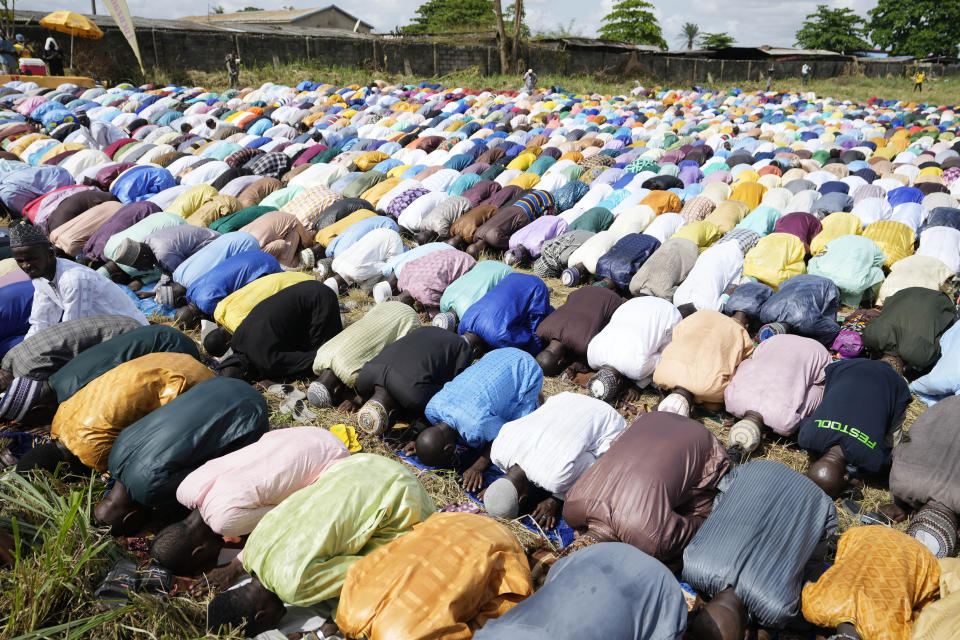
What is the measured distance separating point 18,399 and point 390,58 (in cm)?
2071

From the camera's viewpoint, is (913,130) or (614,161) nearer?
(614,161)

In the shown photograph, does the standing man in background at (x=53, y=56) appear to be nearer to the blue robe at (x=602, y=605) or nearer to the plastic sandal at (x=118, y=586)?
the plastic sandal at (x=118, y=586)

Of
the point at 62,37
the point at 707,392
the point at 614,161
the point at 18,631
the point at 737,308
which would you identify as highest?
the point at 62,37

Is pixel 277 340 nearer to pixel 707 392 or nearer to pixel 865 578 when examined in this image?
pixel 707 392

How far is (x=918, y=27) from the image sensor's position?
121 feet

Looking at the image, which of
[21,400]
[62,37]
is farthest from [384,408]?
[62,37]

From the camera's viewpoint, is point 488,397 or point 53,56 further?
point 53,56

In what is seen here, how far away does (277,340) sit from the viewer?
4.56 meters

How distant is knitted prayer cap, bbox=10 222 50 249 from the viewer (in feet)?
13.0

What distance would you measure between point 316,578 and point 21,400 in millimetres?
2675

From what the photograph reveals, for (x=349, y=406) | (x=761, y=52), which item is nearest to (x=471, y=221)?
(x=349, y=406)

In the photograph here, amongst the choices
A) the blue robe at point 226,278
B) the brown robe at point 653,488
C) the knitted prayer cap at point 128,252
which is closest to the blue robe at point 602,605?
the brown robe at point 653,488

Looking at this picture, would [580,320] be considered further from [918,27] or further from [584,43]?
[918,27]

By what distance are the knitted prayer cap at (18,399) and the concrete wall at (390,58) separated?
706 inches
